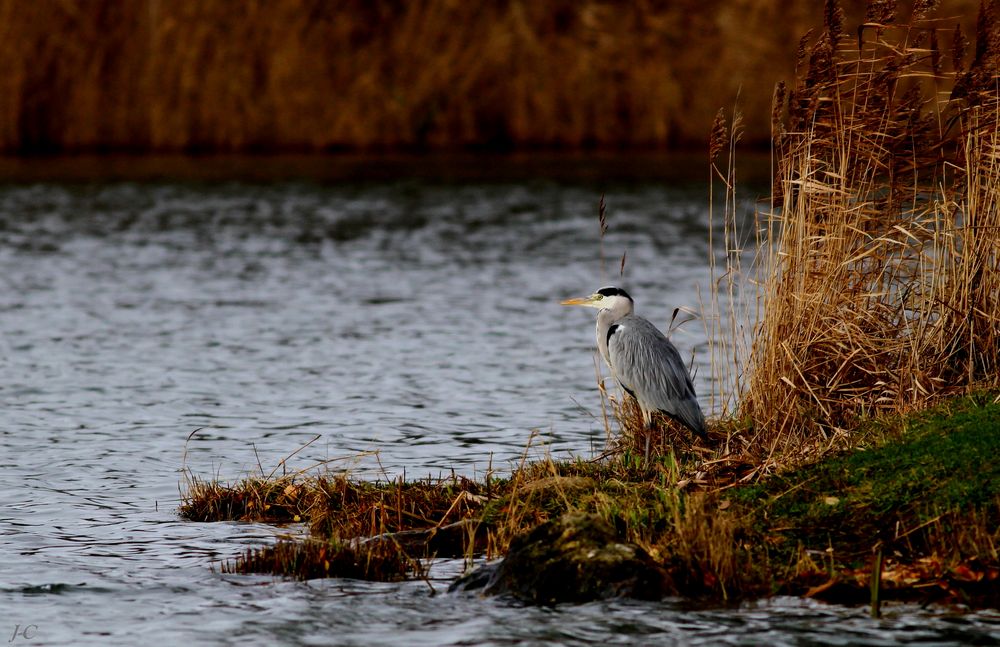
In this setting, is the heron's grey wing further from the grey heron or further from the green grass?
the green grass

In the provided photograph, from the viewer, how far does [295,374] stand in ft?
52.0

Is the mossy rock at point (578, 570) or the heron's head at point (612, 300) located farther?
the heron's head at point (612, 300)

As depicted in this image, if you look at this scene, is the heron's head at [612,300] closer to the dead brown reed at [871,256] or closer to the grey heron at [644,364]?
the grey heron at [644,364]

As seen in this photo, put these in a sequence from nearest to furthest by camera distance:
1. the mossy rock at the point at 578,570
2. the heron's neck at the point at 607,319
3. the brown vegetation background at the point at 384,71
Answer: the mossy rock at the point at 578,570, the heron's neck at the point at 607,319, the brown vegetation background at the point at 384,71

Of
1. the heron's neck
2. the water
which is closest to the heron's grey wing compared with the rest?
the heron's neck

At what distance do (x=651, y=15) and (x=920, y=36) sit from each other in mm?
24550

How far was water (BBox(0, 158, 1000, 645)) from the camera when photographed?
7816mm

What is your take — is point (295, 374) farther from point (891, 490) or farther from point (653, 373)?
point (891, 490)

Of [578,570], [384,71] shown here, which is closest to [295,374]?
[578,570]

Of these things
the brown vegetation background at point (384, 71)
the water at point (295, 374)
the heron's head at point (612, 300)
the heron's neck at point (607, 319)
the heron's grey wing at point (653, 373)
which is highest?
the brown vegetation background at point (384, 71)

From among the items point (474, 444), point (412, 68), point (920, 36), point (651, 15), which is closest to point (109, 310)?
point (474, 444)

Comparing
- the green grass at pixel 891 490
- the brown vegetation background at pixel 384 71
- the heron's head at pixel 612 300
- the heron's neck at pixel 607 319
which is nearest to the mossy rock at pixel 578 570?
the green grass at pixel 891 490

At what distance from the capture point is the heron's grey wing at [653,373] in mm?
10359

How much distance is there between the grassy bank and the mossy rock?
0.21 m
